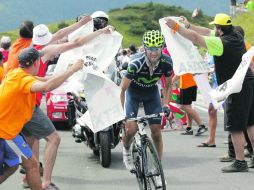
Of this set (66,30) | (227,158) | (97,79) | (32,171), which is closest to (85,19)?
(66,30)

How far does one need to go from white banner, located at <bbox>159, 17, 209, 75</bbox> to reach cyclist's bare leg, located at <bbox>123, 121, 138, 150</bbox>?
1210 millimetres

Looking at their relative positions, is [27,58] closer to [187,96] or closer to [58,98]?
[187,96]

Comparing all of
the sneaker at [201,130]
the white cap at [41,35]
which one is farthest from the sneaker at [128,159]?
the sneaker at [201,130]

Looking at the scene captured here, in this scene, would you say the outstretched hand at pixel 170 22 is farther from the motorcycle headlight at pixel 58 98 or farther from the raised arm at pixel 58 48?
the motorcycle headlight at pixel 58 98

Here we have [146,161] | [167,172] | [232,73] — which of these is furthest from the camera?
[167,172]

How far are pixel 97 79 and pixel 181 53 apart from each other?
1.48 m

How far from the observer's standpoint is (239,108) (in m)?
9.81

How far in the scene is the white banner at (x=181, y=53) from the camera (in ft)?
32.2

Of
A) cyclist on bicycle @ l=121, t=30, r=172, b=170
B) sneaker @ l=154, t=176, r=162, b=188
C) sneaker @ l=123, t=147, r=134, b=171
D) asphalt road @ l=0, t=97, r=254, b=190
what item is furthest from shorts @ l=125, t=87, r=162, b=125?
sneaker @ l=154, t=176, r=162, b=188

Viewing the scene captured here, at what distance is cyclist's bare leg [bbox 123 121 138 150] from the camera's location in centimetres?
916

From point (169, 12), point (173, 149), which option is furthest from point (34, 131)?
point (169, 12)

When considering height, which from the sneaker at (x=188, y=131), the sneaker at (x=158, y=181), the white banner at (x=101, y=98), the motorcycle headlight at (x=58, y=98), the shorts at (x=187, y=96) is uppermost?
the white banner at (x=101, y=98)

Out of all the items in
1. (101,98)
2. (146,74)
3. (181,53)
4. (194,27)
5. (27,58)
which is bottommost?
(101,98)

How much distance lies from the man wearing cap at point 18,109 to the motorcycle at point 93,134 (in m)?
3.05
